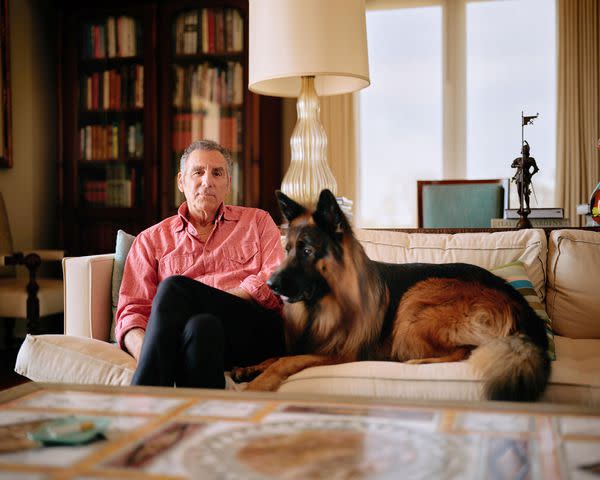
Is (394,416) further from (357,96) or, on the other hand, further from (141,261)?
(357,96)

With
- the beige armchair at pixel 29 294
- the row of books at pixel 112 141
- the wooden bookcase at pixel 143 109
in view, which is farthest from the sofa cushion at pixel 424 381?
the row of books at pixel 112 141

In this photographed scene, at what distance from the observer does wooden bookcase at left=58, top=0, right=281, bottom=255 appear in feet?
14.4

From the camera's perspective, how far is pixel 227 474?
870mm

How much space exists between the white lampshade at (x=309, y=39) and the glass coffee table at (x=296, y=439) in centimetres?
155

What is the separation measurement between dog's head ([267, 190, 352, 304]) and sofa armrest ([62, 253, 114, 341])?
2.38ft

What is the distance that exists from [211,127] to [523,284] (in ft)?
9.56

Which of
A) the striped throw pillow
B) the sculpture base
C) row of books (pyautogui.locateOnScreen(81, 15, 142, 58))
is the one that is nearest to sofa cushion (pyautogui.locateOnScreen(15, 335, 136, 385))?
the striped throw pillow

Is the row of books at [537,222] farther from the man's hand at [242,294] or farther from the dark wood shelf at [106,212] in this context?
the dark wood shelf at [106,212]

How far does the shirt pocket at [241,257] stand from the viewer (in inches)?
84.0

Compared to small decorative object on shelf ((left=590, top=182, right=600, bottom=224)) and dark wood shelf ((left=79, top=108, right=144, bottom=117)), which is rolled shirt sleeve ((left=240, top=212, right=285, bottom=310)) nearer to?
small decorative object on shelf ((left=590, top=182, right=600, bottom=224))

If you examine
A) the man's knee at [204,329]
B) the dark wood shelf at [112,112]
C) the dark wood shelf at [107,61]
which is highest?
the dark wood shelf at [107,61]

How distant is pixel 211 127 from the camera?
4.44 meters

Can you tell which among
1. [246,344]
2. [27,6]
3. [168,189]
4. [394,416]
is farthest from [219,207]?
[27,6]

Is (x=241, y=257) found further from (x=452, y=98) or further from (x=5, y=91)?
(x=452, y=98)
